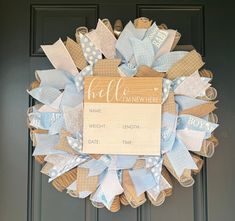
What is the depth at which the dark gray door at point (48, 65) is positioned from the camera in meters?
1.31

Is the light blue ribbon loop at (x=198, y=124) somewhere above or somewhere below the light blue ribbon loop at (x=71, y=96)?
below

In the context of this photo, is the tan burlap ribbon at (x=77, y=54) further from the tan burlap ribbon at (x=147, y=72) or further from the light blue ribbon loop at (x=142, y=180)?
the light blue ribbon loop at (x=142, y=180)

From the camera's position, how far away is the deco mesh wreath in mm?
1193

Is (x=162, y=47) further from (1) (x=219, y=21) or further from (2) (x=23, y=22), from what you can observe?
(2) (x=23, y=22)

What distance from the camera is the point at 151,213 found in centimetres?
131

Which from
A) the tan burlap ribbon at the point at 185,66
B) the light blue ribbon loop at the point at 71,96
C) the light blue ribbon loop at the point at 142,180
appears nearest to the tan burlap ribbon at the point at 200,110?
the tan burlap ribbon at the point at 185,66

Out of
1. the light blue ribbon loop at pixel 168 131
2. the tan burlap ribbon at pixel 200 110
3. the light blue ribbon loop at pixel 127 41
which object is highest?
the light blue ribbon loop at pixel 127 41

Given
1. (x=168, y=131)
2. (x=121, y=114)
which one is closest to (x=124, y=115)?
(x=121, y=114)

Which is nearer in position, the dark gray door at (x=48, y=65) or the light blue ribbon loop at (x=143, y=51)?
the light blue ribbon loop at (x=143, y=51)

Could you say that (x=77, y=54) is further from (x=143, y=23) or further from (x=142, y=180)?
(x=142, y=180)

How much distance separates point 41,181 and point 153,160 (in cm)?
40

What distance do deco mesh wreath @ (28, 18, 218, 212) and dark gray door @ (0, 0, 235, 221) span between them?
100 mm

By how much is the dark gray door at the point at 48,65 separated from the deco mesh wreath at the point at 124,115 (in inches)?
3.9

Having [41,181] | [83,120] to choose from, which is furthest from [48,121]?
[41,181]
